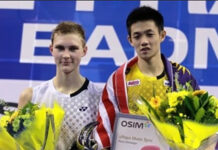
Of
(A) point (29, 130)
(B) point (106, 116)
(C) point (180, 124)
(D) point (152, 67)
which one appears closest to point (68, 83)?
(B) point (106, 116)

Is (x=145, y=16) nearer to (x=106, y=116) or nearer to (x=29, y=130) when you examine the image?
(x=106, y=116)

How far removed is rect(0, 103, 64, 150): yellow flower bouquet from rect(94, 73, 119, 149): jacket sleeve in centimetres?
31

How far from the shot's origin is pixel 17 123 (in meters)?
1.22

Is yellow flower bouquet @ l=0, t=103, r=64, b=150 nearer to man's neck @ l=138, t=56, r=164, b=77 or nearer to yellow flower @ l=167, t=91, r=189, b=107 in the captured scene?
yellow flower @ l=167, t=91, r=189, b=107

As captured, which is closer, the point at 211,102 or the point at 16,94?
the point at 211,102

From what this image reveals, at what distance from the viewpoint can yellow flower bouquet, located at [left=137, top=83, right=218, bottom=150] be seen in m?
1.11

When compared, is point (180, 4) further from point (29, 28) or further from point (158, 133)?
point (158, 133)

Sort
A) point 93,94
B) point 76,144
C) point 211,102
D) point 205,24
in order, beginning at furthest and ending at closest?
point 205,24
point 93,94
point 76,144
point 211,102

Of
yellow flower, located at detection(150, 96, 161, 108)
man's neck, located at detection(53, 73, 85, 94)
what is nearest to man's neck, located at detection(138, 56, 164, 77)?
man's neck, located at detection(53, 73, 85, 94)

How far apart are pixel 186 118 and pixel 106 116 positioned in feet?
1.72

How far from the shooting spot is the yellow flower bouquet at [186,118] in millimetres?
1112

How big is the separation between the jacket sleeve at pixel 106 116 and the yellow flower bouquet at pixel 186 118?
382 mm

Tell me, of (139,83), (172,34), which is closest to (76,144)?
(139,83)

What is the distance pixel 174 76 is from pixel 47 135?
675mm
